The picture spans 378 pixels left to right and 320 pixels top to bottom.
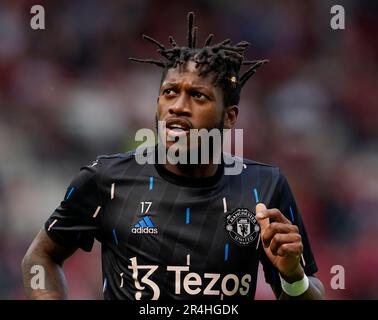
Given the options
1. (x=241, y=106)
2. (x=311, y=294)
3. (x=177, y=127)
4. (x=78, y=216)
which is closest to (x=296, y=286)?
(x=311, y=294)

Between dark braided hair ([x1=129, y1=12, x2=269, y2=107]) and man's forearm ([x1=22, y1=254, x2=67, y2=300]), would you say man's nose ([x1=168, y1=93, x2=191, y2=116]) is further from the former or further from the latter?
man's forearm ([x1=22, y1=254, x2=67, y2=300])

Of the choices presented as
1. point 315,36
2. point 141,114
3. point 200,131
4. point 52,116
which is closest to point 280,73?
point 315,36

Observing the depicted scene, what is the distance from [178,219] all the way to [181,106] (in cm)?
54

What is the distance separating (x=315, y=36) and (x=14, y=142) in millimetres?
3666

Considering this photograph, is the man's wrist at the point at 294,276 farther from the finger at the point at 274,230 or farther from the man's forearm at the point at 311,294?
the finger at the point at 274,230

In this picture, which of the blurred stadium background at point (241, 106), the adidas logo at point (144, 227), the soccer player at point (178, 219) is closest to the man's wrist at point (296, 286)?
the soccer player at point (178, 219)

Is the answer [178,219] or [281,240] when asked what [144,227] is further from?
[281,240]

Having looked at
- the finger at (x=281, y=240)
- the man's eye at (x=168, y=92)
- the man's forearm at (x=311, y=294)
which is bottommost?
the man's forearm at (x=311, y=294)

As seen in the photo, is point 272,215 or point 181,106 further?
point 181,106

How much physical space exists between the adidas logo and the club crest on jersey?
13.7 inches

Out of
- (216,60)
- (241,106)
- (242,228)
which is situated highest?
(216,60)

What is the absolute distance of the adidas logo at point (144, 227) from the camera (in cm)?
386

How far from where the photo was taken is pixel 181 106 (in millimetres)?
3848

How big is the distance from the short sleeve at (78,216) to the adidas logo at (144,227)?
0.20 metres
